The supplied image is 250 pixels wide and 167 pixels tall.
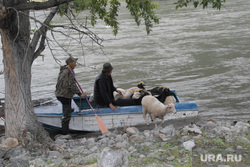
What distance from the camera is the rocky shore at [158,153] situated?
529 cm

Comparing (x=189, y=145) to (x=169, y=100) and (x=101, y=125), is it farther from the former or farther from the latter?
(x=169, y=100)

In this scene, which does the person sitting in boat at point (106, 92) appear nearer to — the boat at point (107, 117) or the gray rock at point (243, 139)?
the boat at point (107, 117)

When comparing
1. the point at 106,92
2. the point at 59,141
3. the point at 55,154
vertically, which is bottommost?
the point at 59,141

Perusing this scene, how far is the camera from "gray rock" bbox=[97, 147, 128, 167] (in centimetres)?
488

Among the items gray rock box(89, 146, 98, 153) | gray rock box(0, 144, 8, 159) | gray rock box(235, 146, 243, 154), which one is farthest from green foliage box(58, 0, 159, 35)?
gray rock box(235, 146, 243, 154)

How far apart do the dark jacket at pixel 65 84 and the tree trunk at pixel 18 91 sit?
1.07 meters

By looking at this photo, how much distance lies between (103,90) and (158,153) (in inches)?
124

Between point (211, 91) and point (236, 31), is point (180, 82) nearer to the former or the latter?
point (211, 91)

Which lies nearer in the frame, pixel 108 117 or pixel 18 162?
pixel 18 162

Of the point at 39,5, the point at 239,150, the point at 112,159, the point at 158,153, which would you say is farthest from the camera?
the point at 39,5

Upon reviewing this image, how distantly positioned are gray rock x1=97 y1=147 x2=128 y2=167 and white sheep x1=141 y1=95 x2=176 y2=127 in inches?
142

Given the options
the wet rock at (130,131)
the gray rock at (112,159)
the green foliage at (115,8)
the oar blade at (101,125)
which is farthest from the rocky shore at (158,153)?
the green foliage at (115,8)

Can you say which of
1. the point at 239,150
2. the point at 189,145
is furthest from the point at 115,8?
the point at 239,150

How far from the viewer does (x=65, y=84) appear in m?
8.28
